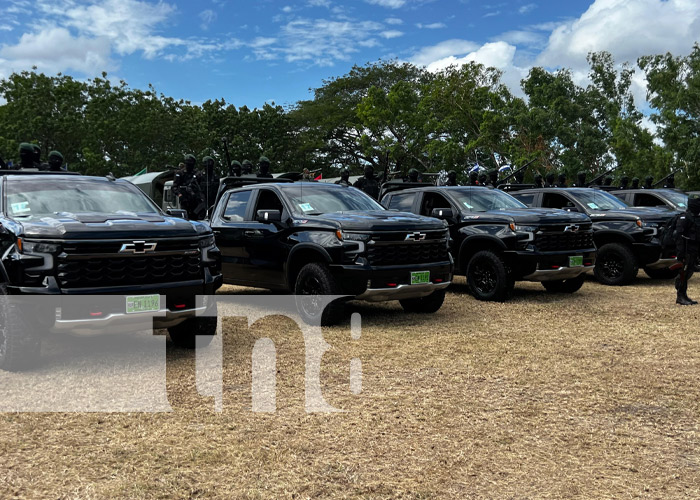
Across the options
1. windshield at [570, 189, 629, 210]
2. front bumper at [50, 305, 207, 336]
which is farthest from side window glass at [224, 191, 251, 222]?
windshield at [570, 189, 629, 210]

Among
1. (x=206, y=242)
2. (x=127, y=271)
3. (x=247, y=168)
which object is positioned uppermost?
(x=247, y=168)

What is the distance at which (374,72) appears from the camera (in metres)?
52.5

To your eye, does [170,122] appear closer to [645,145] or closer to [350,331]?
[645,145]

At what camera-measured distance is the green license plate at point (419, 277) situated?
8.16 m

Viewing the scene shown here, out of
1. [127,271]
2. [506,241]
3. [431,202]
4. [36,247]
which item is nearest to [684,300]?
[506,241]

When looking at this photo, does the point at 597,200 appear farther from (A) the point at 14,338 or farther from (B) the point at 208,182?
(A) the point at 14,338

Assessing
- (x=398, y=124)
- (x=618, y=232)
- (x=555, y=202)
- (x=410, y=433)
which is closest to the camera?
(x=410, y=433)

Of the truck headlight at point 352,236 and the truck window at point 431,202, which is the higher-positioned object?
the truck window at point 431,202

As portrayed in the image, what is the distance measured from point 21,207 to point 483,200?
7094 mm

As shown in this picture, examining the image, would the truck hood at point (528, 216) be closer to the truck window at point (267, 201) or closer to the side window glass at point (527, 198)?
the side window glass at point (527, 198)

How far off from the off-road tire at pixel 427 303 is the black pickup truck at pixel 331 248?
0.01 m

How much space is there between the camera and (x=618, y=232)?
12281mm

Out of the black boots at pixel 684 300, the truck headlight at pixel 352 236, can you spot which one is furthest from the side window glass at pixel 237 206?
the black boots at pixel 684 300

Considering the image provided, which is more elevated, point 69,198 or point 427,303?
point 69,198
